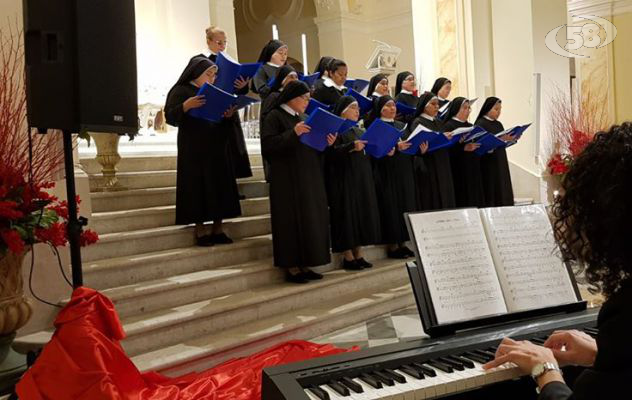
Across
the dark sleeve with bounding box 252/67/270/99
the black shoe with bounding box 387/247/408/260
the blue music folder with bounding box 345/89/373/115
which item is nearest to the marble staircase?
the black shoe with bounding box 387/247/408/260

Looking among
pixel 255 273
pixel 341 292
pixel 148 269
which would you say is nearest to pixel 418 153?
pixel 341 292

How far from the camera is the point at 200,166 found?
16.4ft

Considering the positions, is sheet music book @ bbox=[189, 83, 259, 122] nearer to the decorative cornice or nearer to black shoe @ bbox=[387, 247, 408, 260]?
black shoe @ bbox=[387, 247, 408, 260]

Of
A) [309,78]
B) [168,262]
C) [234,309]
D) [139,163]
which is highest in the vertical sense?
[309,78]

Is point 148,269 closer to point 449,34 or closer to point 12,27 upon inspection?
point 12,27

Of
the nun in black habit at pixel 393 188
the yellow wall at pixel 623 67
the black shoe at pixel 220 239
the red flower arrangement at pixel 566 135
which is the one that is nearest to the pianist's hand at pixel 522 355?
the black shoe at pixel 220 239

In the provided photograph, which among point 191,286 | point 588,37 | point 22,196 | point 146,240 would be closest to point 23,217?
point 22,196

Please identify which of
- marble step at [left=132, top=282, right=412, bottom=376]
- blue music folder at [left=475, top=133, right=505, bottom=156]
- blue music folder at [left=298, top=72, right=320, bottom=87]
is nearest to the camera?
marble step at [left=132, top=282, right=412, bottom=376]

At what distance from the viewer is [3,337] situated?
10.3 ft

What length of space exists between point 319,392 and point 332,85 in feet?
16.5

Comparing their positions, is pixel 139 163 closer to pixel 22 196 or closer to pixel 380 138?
pixel 380 138

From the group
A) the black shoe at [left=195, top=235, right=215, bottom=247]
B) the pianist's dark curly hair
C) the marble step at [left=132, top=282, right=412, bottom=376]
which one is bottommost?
the marble step at [left=132, top=282, right=412, bottom=376]

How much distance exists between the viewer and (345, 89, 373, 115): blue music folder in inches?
243

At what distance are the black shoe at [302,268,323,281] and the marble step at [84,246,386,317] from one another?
0.20 m
